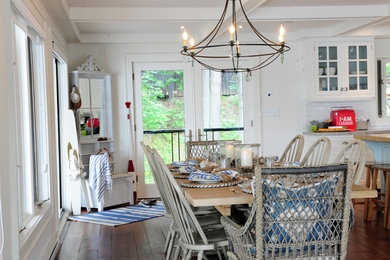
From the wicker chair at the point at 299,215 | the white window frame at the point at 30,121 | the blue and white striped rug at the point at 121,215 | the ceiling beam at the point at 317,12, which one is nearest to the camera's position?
the wicker chair at the point at 299,215

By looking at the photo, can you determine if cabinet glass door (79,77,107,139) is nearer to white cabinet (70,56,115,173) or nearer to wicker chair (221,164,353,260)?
white cabinet (70,56,115,173)

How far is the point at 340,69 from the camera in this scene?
662 cm

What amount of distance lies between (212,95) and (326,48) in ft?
6.14

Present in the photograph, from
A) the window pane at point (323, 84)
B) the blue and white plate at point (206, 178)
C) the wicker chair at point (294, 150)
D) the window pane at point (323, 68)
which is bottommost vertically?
the blue and white plate at point (206, 178)

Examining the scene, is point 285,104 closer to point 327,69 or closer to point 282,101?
point 282,101

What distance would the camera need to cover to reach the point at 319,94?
6.57m

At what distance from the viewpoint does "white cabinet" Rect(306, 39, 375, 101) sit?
6555 mm

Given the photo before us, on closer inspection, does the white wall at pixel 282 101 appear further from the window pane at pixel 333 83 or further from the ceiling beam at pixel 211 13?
the ceiling beam at pixel 211 13

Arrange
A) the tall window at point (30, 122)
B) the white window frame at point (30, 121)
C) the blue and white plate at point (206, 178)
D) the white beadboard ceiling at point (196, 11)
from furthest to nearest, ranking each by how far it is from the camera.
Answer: the white beadboard ceiling at point (196, 11), the tall window at point (30, 122), the white window frame at point (30, 121), the blue and white plate at point (206, 178)

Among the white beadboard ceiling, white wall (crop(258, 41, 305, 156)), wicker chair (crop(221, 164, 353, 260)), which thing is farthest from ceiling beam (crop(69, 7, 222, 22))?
wicker chair (crop(221, 164, 353, 260))

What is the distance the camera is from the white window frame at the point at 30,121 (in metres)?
3.05

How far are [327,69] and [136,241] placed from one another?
157 inches

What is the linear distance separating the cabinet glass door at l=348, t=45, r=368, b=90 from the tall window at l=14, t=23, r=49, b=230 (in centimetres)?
469

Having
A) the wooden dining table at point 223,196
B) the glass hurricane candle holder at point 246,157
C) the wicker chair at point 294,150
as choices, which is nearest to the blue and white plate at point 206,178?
the wooden dining table at point 223,196
